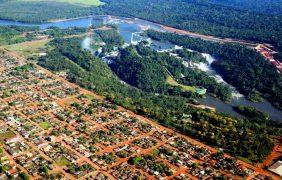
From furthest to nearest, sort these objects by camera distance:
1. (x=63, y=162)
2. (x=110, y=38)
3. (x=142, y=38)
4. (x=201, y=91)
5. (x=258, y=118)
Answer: (x=142, y=38), (x=110, y=38), (x=201, y=91), (x=258, y=118), (x=63, y=162)

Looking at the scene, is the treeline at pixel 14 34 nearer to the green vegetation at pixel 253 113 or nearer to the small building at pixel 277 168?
the green vegetation at pixel 253 113

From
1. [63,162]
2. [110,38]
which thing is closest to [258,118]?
[63,162]

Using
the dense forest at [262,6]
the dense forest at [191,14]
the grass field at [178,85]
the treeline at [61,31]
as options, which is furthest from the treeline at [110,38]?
the dense forest at [262,6]

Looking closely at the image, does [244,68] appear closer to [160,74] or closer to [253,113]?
[160,74]

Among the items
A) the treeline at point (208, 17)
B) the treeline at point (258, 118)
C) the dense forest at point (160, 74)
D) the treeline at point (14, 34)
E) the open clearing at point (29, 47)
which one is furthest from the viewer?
the treeline at point (208, 17)

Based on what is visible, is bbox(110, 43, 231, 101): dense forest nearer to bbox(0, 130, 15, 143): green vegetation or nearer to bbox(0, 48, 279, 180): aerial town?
bbox(0, 48, 279, 180): aerial town

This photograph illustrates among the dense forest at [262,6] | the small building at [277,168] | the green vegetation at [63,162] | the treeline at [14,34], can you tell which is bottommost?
the green vegetation at [63,162]

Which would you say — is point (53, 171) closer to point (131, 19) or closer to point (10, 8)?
point (131, 19)

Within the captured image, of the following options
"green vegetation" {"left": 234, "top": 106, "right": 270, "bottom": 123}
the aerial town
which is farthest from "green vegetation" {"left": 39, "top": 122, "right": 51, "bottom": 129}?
"green vegetation" {"left": 234, "top": 106, "right": 270, "bottom": 123}
